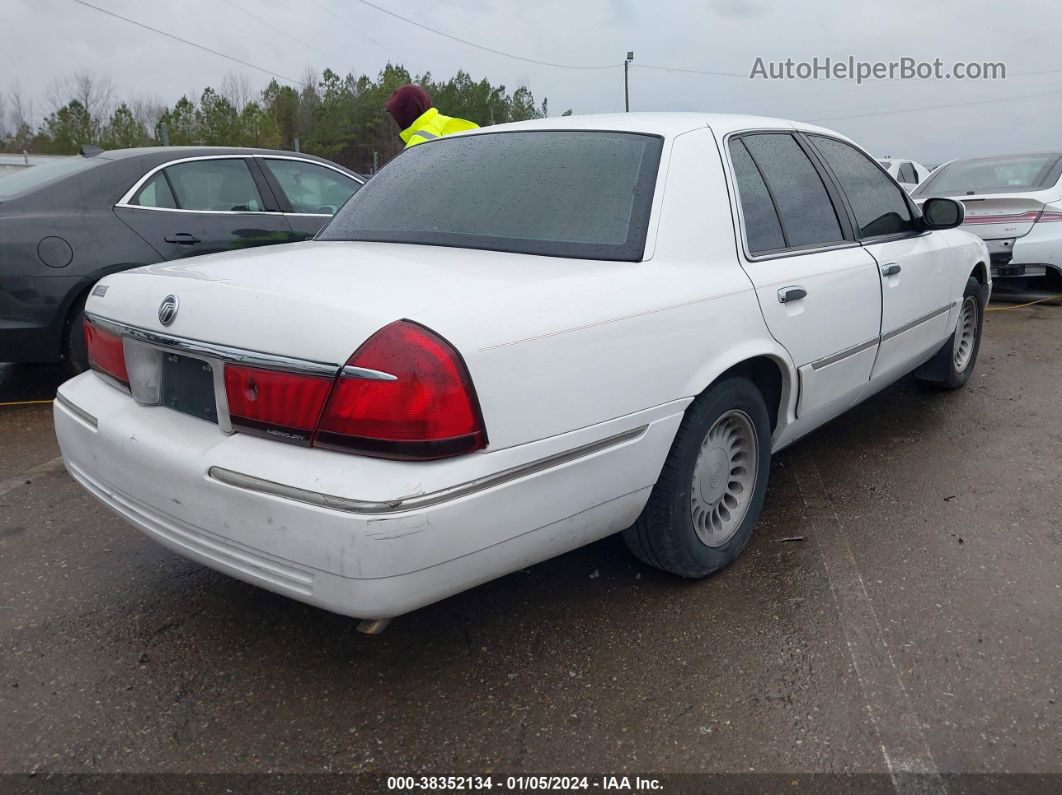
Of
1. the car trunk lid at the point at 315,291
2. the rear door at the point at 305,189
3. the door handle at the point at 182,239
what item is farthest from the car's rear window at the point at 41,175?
the car trunk lid at the point at 315,291

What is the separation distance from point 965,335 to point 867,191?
1726 mm

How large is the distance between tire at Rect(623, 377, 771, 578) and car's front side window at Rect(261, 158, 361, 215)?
3791mm

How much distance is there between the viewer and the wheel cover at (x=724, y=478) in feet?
9.20

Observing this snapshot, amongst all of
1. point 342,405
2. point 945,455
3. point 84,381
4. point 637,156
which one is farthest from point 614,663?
point 945,455

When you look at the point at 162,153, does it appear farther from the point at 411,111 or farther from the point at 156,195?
the point at 411,111

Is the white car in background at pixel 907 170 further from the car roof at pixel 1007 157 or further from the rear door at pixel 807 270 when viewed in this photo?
the rear door at pixel 807 270

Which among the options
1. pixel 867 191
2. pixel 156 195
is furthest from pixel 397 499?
pixel 156 195

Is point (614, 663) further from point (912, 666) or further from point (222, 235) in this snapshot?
point (222, 235)

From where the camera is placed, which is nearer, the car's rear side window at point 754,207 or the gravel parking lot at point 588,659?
the gravel parking lot at point 588,659

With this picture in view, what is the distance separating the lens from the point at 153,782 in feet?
6.63

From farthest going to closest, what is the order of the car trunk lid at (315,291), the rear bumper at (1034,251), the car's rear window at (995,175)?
the car's rear window at (995,175) < the rear bumper at (1034,251) < the car trunk lid at (315,291)

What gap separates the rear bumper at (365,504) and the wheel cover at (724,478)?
1.14 ft

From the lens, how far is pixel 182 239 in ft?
17.2

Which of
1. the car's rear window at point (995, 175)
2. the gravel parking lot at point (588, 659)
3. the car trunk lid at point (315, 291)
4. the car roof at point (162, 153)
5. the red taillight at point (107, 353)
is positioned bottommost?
the gravel parking lot at point (588, 659)
